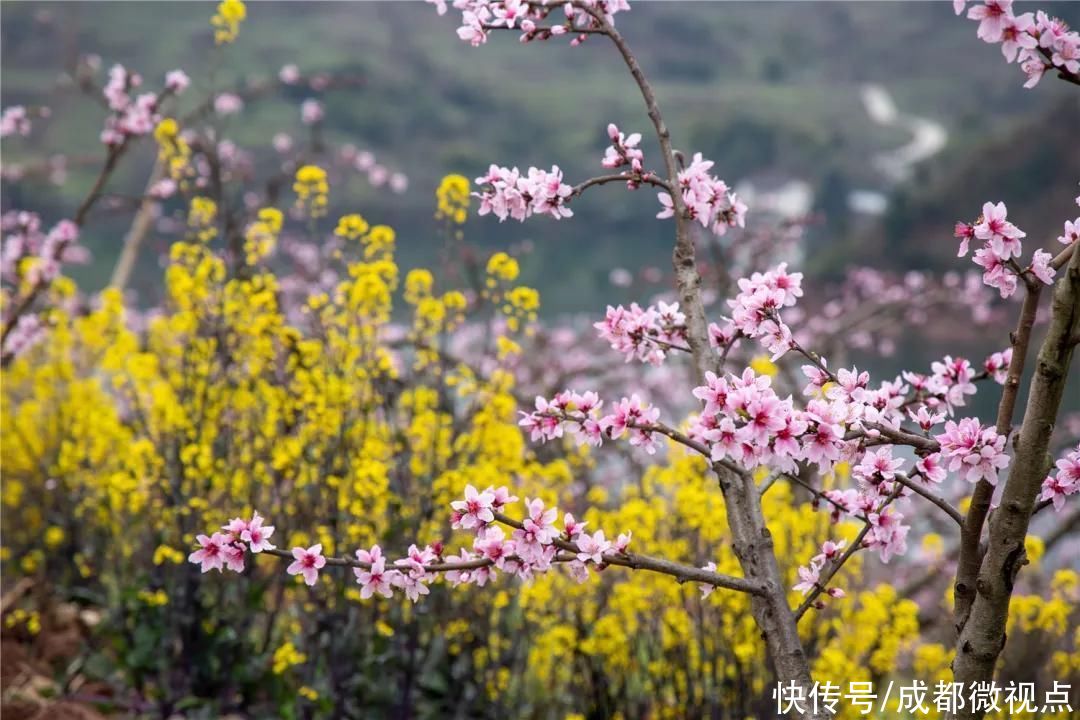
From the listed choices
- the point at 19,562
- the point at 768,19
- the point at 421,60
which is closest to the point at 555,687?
the point at 19,562

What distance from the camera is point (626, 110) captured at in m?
85.2

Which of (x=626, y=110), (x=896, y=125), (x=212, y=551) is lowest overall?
(x=212, y=551)

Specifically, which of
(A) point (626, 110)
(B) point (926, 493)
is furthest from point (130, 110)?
(A) point (626, 110)

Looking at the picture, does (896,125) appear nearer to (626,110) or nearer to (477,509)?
(626,110)

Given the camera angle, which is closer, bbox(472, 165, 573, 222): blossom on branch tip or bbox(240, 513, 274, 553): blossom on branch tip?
bbox(240, 513, 274, 553): blossom on branch tip

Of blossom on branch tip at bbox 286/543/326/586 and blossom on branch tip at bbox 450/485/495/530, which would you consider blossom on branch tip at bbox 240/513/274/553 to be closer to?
blossom on branch tip at bbox 286/543/326/586

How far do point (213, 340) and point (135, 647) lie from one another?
198 centimetres

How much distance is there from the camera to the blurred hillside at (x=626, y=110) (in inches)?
1772

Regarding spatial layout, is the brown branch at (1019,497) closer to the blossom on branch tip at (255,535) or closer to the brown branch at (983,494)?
the brown branch at (983,494)

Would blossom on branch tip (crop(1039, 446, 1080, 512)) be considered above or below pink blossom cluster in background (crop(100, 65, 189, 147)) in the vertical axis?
below

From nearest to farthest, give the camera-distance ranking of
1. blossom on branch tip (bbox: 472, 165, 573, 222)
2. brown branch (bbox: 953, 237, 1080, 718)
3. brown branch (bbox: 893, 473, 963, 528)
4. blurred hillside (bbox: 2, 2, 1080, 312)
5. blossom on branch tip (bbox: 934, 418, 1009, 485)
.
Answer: brown branch (bbox: 953, 237, 1080, 718) < blossom on branch tip (bbox: 934, 418, 1009, 485) < brown branch (bbox: 893, 473, 963, 528) < blossom on branch tip (bbox: 472, 165, 573, 222) < blurred hillside (bbox: 2, 2, 1080, 312)

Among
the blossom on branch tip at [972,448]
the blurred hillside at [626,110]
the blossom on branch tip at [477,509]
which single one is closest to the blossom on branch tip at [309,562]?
Result: the blossom on branch tip at [477,509]

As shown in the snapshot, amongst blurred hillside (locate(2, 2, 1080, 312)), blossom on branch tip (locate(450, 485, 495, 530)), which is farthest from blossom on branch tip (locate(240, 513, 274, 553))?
blurred hillside (locate(2, 2, 1080, 312))

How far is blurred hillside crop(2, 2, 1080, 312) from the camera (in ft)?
148
